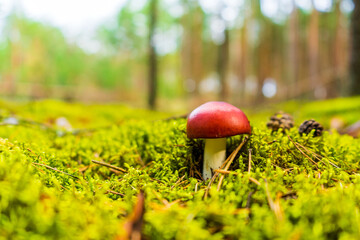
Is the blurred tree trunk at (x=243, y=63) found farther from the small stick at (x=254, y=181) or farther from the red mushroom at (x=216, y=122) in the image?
the small stick at (x=254, y=181)

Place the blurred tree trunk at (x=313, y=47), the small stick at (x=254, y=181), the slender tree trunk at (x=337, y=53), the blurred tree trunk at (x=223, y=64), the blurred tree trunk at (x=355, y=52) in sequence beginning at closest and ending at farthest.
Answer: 1. the small stick at (x=254, y=181)
2. the blurred tree trunk at (x=355, y=52)
3. the blurred tree trunk at (x=223, y=64)
4. the slender tree trunk at (x=337, y=53)
5. the blurred tree trunk at (x=313, y=47)

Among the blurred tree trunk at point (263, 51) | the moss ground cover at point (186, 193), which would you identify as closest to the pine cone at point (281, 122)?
the moss ground cover at point (186, 193)

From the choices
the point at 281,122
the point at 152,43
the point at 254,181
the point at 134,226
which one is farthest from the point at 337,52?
the point at 134,226

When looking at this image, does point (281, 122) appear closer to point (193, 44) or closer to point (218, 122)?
point (218, 122)

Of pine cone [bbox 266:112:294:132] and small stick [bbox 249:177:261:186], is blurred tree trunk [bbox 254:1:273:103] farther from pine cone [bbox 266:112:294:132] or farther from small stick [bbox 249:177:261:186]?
small stick [bbox 249:177:261:186]

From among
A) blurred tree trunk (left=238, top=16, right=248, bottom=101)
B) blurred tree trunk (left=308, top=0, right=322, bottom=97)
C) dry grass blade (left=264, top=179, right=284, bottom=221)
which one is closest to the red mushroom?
dry grass blade (left=264, top=179, right=284, bottom=221)
